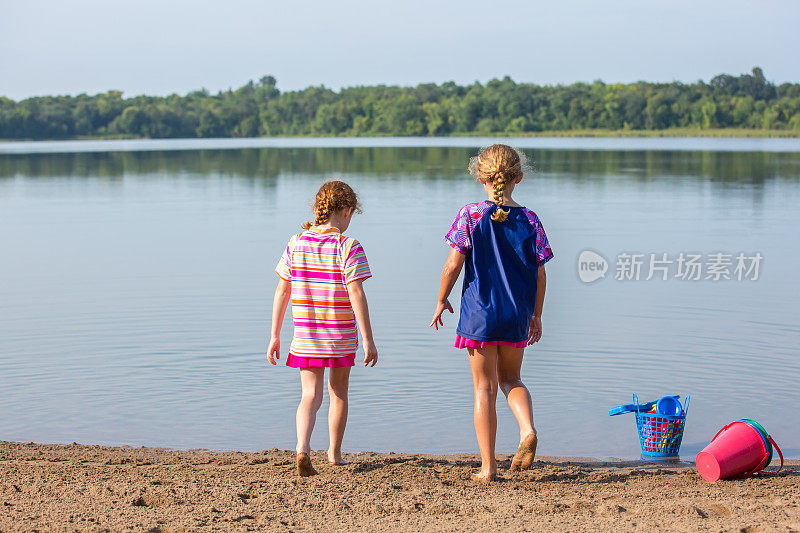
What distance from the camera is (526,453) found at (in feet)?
17.1

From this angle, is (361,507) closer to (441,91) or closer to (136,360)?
(136,360)

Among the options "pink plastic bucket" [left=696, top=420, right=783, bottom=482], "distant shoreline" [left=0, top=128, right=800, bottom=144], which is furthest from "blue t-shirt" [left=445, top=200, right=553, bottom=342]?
"distant shoreline" [left=0, top=128, right=800, bottom=144]

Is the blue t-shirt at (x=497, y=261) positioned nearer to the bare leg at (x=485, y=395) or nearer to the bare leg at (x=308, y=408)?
the bare leg at (x=485, y=395)

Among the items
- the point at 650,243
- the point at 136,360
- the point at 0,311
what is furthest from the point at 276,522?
the point at 650,243

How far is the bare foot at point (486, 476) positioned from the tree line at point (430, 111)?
10525 centimetres

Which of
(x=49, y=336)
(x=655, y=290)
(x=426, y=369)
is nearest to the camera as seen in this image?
(x=426, y=369)

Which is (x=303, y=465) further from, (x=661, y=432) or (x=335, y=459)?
(x=661, y=432)

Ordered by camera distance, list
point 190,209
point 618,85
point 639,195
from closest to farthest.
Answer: point 190,209 < point 639,195 < point 618,85

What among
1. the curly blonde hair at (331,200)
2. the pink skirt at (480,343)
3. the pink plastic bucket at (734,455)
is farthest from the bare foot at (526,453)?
the curly blonde hair at (331,200)

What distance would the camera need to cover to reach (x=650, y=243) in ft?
51.0

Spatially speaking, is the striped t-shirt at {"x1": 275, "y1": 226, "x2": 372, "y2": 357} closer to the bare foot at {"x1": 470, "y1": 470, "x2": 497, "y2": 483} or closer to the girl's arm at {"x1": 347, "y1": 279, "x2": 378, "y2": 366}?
the girl's arm at {"x1": 347, "y1": 279, "x2": 378, "y2": 366}

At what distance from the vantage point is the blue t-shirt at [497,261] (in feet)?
16.4

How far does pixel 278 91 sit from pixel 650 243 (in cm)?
15984

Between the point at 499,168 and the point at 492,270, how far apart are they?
53 centimetres
